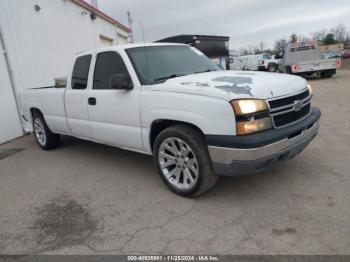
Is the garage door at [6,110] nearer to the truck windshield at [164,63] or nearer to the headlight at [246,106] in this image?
the truck windshield at [164,63]

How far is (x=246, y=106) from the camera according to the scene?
3.09 metres

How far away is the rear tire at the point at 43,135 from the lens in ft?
21.0

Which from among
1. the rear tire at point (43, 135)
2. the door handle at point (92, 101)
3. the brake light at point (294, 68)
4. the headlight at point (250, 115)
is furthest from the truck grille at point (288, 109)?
the brake light at point (294, 68)

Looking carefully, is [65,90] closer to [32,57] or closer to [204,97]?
[204,97]

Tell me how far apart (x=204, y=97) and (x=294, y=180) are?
171 cm

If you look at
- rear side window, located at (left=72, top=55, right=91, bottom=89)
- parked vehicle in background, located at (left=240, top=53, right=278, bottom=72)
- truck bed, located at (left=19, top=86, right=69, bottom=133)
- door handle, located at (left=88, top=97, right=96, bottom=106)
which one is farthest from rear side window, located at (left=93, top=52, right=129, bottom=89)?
parked vehicle in background, located at (left=240, top=53, right=278, bottom=72)

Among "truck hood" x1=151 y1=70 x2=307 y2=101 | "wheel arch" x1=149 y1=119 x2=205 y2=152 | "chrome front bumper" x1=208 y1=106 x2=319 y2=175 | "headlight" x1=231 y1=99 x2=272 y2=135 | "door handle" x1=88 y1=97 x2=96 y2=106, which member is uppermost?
"truck hood" x1=151 y1=70 x2=307 y2=101

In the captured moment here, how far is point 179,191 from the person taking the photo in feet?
12.4

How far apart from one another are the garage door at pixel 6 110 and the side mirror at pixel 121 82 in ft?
17.2

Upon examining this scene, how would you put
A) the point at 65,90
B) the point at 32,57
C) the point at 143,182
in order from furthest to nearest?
the point at 32,57, the point at 65,90, the point at 143,182

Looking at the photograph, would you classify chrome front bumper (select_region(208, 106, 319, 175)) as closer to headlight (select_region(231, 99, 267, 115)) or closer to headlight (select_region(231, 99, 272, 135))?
headlight (select_region(231, 99, 272, 135))

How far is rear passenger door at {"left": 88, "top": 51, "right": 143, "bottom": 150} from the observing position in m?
4.10

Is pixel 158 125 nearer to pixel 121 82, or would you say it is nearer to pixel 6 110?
pixel 121 82

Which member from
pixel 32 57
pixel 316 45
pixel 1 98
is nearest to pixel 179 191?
pixel 1 98
